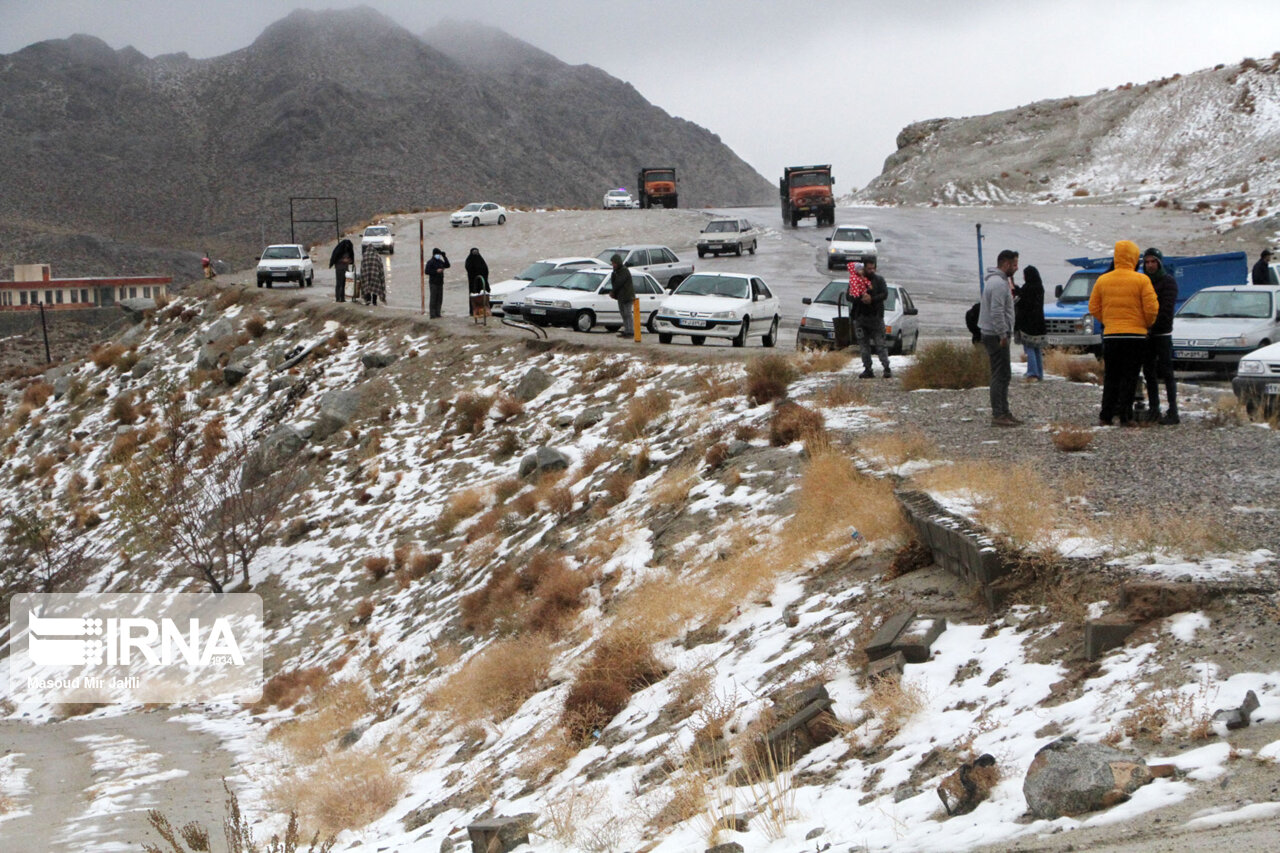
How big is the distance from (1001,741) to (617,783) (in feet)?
8.54

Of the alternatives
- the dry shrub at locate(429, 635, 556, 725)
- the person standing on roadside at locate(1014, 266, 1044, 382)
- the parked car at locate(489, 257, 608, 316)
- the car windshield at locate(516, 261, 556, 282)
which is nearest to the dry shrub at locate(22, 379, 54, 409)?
the parked car at locate(489, 257, 608, 316)

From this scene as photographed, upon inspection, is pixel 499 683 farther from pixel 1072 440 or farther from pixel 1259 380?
pixel 1259 380

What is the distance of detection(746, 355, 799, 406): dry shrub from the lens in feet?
56.2

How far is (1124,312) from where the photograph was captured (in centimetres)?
1259

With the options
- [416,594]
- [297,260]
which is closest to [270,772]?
[416,594]

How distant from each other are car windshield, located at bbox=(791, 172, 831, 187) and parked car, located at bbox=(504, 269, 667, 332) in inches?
1263

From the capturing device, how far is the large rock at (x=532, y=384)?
23.3m

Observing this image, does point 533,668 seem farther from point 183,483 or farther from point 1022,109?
point 1022,109

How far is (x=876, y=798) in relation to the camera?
20.3 ft

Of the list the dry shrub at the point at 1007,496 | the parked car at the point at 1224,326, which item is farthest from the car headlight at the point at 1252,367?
the dry shrub at the point at 1007,496

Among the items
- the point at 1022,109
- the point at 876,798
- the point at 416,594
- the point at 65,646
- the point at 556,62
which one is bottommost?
the point at 65,646

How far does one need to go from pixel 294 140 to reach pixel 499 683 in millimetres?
146801

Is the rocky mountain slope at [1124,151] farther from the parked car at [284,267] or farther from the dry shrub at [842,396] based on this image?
the dry shrub at [842,396]

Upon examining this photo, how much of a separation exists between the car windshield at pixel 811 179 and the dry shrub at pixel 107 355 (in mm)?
32018
